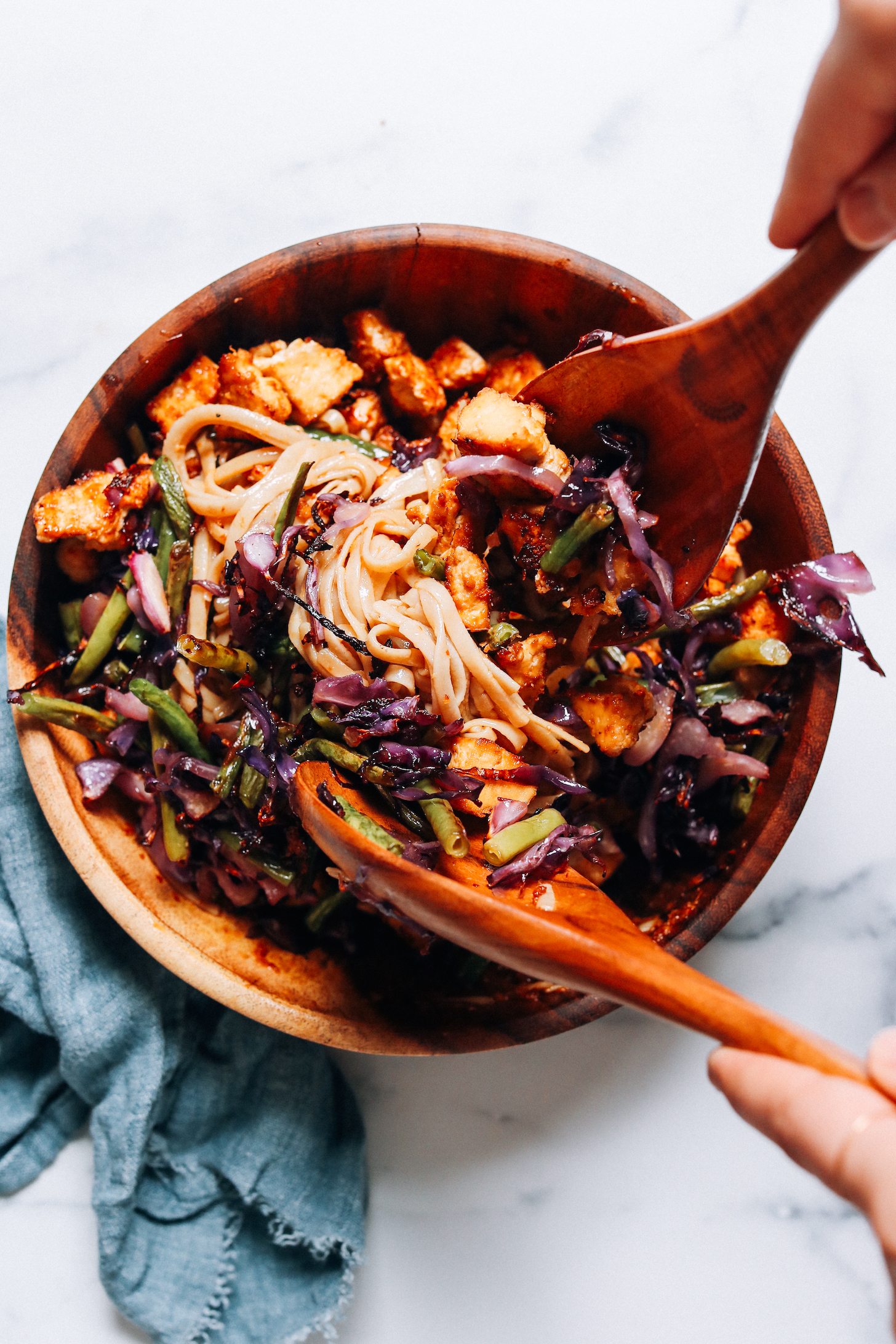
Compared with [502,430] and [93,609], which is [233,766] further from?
[502,430]

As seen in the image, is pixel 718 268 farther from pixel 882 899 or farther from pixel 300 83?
pixel 882 899

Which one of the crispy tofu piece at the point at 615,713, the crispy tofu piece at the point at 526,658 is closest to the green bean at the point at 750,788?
the crispy tofu piece at the point at 615,713

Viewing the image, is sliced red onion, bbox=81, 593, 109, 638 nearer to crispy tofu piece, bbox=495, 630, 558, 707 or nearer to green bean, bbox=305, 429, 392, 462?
green bean, bbox=305, 429, 392, 462

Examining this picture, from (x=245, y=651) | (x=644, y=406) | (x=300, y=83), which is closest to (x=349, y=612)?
(x=245, y=651)

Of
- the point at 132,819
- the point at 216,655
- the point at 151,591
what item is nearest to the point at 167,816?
the point at 132,819

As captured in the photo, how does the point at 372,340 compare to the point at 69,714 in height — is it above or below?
above

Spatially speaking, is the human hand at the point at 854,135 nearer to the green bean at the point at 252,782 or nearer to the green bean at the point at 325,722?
the green bean at the point at 325,722
